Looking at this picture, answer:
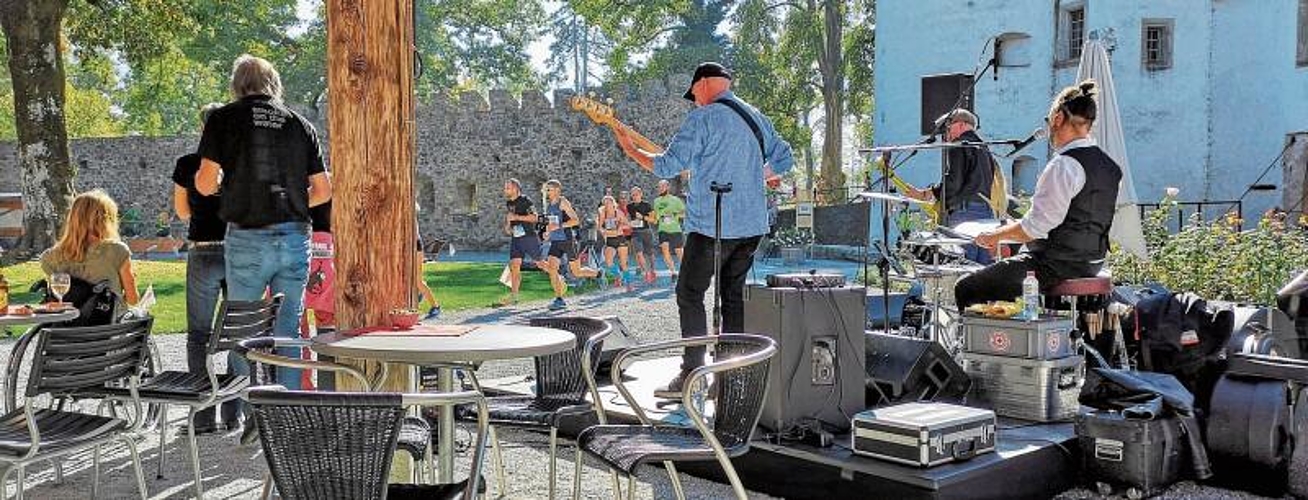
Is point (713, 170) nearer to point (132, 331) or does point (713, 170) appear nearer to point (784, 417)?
point (784, 417)

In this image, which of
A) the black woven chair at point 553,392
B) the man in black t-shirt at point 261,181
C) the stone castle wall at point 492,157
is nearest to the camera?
the black woven chair at point 553,392

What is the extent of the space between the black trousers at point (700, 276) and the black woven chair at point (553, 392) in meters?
1.01

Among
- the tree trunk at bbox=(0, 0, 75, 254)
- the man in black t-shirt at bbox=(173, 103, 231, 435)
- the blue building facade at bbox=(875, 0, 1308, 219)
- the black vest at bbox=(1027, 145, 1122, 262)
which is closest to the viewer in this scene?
the black vest at bbox=(1027, 145, 1122, 262)

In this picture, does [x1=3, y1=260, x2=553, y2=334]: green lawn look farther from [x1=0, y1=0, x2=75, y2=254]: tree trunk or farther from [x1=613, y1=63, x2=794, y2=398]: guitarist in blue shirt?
[x1=613, y1=63, x2=794, y2=398]: guitarist in blue shirt

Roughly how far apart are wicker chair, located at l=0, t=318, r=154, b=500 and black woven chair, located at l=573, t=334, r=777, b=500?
155 cm

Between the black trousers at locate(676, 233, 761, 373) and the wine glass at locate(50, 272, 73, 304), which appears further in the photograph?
the black trousers at locate(676, 233, 761, 373)

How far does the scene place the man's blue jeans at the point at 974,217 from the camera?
7.20 meters

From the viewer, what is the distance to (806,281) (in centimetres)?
454

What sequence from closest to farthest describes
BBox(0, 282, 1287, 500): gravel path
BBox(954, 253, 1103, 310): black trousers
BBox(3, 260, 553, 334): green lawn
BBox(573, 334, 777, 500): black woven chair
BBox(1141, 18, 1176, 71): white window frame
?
BBox(573, 334, 777, 500): black woven chair, BBox(0, 282, 1287, 500): gravel path, BBox(954, 253, 1103, 310): black trousers, BBox(3, 260, 553, 334): green lawn, BBox(1141, 18, 1176, 71): white window frame

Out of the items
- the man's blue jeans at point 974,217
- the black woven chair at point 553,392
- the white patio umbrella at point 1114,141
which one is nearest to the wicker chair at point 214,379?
the black woven chair at point 553,392

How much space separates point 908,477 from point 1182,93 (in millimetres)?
17872

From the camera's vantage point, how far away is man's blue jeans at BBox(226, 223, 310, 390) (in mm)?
4953

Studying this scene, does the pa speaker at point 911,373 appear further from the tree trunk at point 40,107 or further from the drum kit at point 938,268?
the tree trunk at point 40,107

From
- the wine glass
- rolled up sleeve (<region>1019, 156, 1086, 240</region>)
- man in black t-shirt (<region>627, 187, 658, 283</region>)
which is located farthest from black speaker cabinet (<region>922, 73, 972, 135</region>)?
the wine glass
